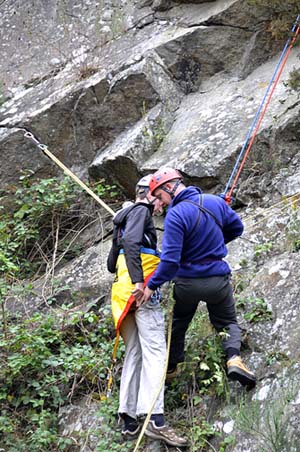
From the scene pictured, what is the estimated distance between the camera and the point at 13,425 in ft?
21.9

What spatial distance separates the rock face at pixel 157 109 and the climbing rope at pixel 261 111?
0.08 meters

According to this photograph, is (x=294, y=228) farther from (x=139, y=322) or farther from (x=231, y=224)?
(x=139, y=322)

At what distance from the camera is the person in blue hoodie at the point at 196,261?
5.64 m

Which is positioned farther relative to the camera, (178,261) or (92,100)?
(92,100)

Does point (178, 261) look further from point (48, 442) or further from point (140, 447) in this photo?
point (48, 442)

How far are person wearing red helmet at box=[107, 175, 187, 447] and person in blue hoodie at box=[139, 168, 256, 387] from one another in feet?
0.56

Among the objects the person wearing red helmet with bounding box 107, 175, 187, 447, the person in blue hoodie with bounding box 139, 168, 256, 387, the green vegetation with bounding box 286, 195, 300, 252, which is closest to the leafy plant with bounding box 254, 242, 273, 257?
the green vegetation with bounding box 286, 195, 300, 252

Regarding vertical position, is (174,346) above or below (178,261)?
below

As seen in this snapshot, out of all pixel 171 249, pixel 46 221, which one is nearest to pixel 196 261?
pixel 171 249

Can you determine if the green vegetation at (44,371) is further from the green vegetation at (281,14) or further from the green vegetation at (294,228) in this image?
the green vegetation at (281,14)

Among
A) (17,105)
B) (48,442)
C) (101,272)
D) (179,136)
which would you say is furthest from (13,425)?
(17,105)

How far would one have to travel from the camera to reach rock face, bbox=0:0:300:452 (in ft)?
24.7

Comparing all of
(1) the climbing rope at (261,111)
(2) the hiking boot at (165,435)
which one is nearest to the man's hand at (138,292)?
(2) the hiking boot at (165,435)

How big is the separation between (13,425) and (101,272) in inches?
81.2
